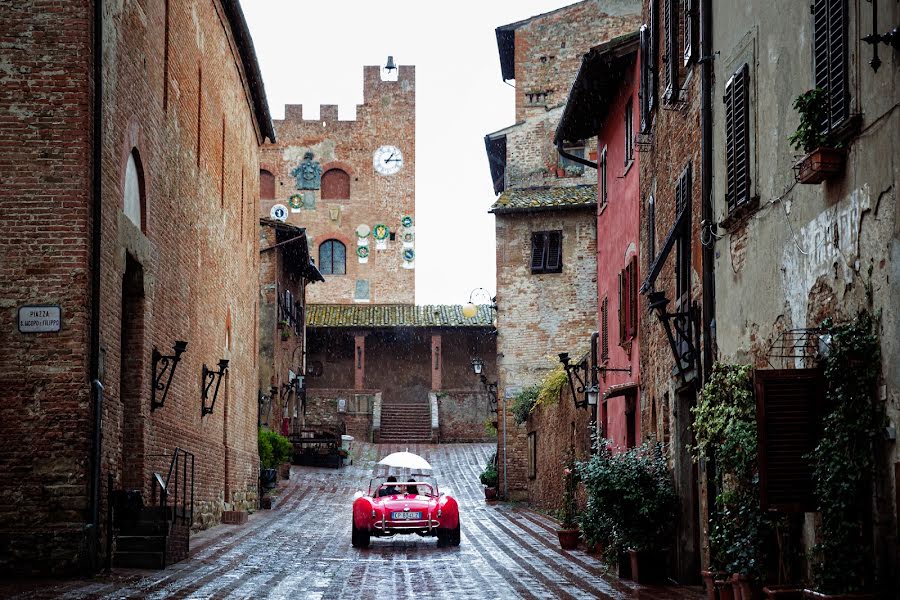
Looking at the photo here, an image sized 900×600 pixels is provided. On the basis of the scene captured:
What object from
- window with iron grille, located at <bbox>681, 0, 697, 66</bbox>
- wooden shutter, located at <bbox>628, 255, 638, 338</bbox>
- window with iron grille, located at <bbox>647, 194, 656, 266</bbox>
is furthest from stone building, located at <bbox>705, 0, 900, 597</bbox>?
wooden shutter, located at <bbox>628, 255, 638, 338</bbox>

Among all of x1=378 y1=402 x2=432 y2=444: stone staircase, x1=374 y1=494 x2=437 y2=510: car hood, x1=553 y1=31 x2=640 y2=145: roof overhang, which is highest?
x1=553 y1=31 x2=640 y2=145: roof overhang

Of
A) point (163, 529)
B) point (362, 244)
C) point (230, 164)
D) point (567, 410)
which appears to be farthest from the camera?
point (362, 244)

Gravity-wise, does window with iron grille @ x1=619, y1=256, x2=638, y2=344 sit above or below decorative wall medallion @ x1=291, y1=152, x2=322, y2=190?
below

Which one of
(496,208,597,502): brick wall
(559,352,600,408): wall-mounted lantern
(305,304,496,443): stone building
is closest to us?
(559,352,600,408): wall-mounted lantern

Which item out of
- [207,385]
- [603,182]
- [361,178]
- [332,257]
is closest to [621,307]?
[603,182]

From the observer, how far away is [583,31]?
36625 mm

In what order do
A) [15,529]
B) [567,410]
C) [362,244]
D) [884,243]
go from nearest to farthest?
[884,243]
[15,529]
[567,410]
[362,244]

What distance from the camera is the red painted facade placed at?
1794 centimetres

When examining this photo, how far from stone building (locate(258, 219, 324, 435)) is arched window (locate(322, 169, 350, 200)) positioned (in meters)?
20.3

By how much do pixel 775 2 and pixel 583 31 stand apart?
2791 cm

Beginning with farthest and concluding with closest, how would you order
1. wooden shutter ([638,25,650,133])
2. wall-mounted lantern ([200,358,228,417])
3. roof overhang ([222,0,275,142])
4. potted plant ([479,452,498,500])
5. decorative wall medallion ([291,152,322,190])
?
decorative wall medallion ([291,152,322,190]) → potted plant ([479,452,498,500]) → roof overhang ([222,0,275,142]) → wall-mounted lantern ([200,358,228,417]) → wooden shutter ([638,25,650,133])

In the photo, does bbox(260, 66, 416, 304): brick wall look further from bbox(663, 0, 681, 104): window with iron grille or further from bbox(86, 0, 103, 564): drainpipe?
bbox(663, 0, 681, 104): window with iron grille

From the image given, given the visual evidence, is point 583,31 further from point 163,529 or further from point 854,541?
point 854,541

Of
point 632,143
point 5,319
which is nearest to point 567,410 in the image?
point 632,143
